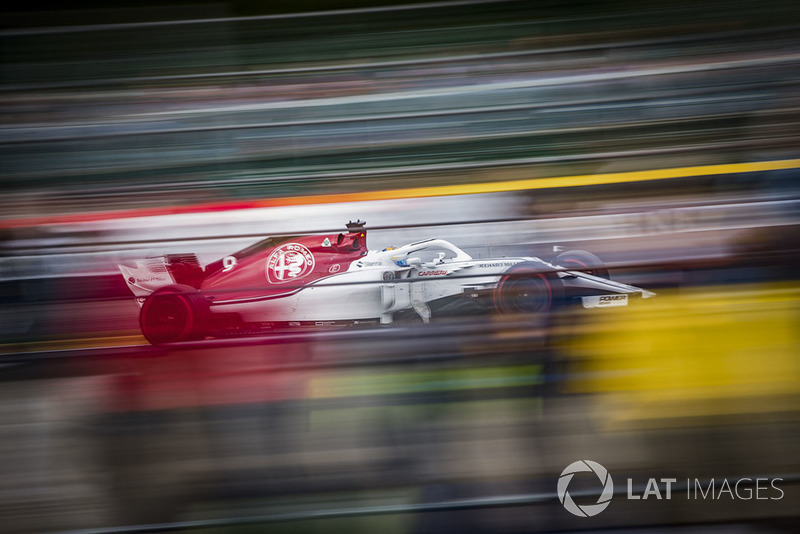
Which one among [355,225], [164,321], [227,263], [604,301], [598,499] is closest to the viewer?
[598,499]

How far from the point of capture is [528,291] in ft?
4.87

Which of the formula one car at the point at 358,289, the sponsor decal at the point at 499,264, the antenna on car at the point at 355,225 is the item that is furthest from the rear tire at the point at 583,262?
the antenna on car at the point at 355,225

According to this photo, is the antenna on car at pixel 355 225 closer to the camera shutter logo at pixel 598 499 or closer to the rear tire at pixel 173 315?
the rear tire at pixel 173 315

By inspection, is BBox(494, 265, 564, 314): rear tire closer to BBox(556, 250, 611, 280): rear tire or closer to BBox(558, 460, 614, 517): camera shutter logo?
BBox(556, 250, 611, 280): rear tire

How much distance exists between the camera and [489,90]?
2.28m

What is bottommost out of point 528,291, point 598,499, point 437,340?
point 598,499

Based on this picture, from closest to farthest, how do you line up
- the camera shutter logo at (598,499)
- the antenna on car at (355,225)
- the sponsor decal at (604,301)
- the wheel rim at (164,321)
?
1. the camera shutter logo at (598,499)
2. the sponsor decal at (604,301)
3. the wheel rim at (164,321)
4. the antenna on car at (355,225)

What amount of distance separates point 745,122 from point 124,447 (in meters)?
2.11

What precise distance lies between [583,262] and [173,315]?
1.03 meters

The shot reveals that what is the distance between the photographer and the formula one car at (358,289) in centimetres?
146

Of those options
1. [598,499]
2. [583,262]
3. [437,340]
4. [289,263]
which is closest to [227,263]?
[289,263]

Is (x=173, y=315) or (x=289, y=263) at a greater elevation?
(x=289, y=263)

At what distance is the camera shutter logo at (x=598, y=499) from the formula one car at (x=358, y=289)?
35 centimetres

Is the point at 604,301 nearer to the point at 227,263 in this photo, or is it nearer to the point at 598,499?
the point at 598,499
